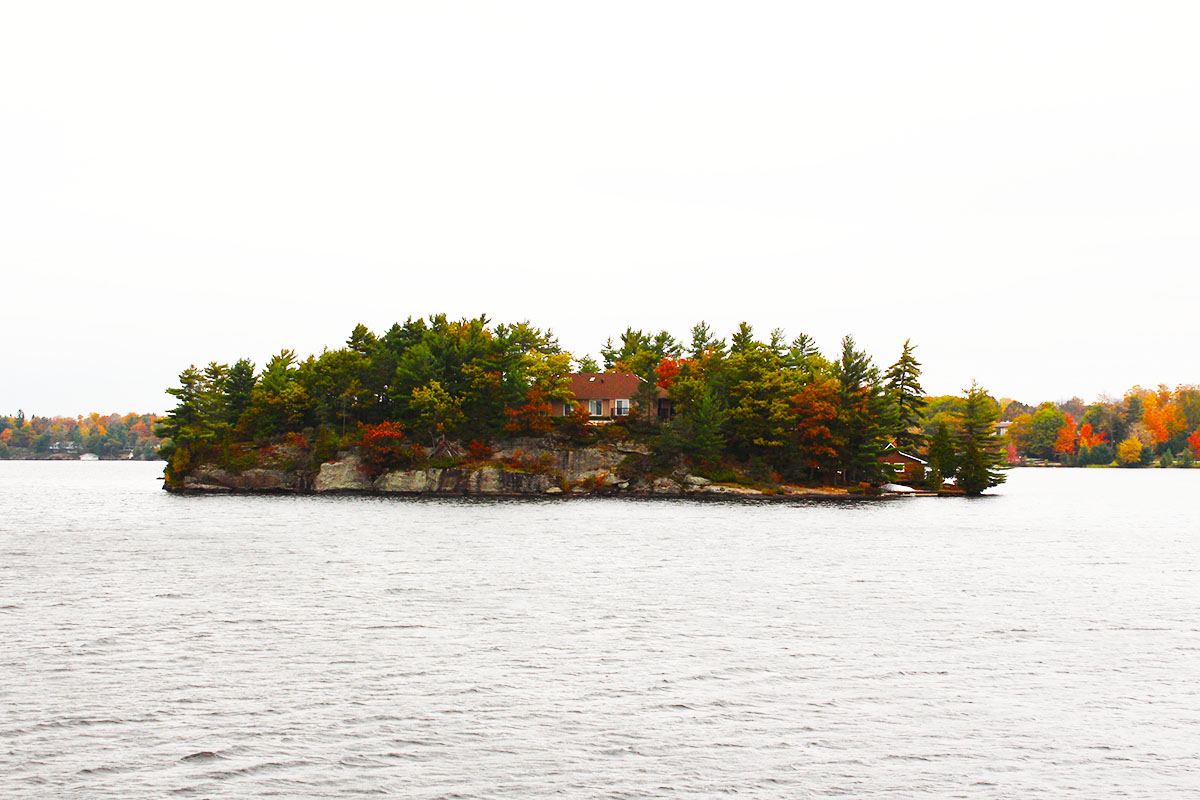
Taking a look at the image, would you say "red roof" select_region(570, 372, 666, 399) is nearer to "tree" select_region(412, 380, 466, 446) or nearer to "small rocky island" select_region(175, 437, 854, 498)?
"small rocky island" select_region(175, 437, 854, 498)

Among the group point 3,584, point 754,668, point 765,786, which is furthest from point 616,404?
point 765,786

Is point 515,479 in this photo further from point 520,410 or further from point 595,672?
point 595,672

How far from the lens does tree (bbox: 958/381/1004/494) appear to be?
129 meters

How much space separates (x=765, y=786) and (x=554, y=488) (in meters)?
101

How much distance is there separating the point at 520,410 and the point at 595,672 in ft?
319

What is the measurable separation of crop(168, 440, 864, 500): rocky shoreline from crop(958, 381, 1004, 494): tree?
69.1ft

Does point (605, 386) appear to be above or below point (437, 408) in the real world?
above

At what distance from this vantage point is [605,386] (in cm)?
14688

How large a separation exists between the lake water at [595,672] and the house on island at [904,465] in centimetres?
6910

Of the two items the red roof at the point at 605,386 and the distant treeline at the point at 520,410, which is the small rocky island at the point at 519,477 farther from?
the red roof at the point at 605,386

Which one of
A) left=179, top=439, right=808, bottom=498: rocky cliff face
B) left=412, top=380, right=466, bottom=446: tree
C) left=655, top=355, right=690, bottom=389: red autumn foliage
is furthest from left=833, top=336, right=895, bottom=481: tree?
→ left=412, top=380, right=466, bottom=446: tree

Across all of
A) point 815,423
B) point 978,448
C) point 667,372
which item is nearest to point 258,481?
A: point 667,372

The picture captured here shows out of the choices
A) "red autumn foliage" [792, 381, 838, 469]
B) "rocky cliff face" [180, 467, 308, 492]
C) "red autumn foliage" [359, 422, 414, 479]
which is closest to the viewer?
"red autumn foliage" [792, 381, 838, 469]

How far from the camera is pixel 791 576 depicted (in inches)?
1906
